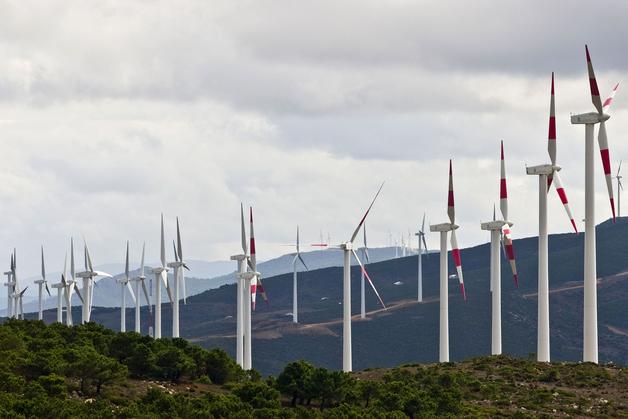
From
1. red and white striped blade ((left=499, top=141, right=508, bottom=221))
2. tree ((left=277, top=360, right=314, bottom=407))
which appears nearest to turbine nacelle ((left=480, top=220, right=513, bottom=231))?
red and white striped blade ((left=499, top=141, right=508, bottom=221))

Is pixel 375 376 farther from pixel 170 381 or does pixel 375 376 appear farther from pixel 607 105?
pixel 607 105

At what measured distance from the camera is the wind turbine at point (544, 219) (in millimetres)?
146125

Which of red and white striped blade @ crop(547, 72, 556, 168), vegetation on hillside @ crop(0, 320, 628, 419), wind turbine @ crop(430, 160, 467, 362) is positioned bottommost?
vegetation on hillside @ crop(0, 320, 628, 419)

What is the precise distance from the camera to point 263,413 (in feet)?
335

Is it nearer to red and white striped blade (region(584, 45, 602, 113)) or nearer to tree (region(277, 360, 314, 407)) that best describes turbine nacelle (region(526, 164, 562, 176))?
red and white striped blade (region(584, 45, 602, 113))

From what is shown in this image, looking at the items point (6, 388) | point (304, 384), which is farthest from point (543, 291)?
point (6, 388)

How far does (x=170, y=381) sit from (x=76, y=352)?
12.3 m

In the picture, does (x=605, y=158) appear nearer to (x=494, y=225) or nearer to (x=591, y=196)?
(x=591, y=196)

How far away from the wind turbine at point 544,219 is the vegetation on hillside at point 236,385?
3426 millimetres

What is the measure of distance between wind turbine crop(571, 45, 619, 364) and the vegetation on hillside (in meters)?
4.78

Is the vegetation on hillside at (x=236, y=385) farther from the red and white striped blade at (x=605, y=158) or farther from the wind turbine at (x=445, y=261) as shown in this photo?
the red and white striped blade at (x=605, y=158)

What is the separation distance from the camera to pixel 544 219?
14800 cm

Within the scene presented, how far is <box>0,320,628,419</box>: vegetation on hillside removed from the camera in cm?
10250

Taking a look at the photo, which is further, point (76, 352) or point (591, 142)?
point (591, 142)
